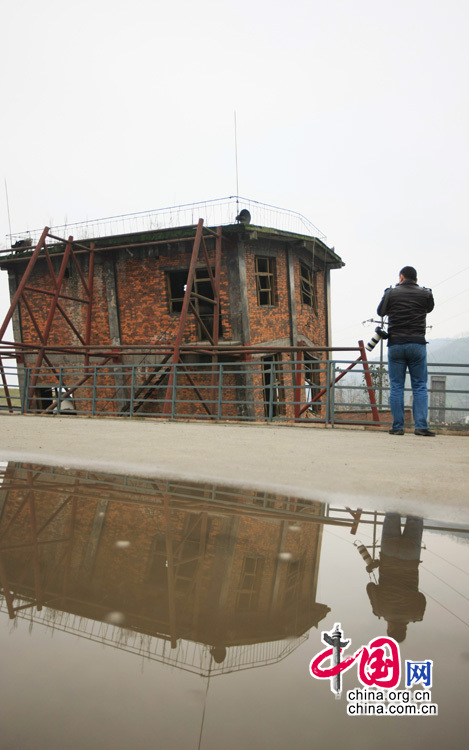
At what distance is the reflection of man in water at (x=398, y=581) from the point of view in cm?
158

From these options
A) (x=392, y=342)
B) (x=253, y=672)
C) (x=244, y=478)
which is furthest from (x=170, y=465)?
(x=392, y=342)

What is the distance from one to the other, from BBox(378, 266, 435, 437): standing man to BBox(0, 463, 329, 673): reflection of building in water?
4.01 m

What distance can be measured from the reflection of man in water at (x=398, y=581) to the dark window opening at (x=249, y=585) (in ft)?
1.32

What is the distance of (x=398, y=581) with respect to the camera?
1879 millimetres

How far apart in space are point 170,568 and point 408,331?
211 inches

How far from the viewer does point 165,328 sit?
15.6 m

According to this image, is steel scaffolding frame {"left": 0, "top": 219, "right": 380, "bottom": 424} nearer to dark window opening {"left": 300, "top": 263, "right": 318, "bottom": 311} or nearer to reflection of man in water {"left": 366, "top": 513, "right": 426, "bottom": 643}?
dark window opening {"left": 300, "top": 263, "right": 318, "bottom": 311}

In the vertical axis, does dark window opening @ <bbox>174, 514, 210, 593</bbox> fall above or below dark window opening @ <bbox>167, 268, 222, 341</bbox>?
below

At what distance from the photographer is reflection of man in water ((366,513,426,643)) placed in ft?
5.19

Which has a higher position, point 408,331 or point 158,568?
point 408,331

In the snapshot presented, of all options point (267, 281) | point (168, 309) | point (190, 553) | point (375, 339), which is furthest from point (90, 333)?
point (190, 553)

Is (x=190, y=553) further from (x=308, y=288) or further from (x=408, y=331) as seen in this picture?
(x=308, y=288)

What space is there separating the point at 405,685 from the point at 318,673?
22 cm

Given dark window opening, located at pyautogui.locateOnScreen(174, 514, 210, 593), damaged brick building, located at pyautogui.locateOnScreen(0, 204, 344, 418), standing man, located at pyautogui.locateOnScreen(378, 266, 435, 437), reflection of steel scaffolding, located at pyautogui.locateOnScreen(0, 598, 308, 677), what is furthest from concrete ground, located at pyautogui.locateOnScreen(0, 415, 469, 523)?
damaged brick building, located at pyautogui.locateOnScreen(0, 204, 344, 418)
